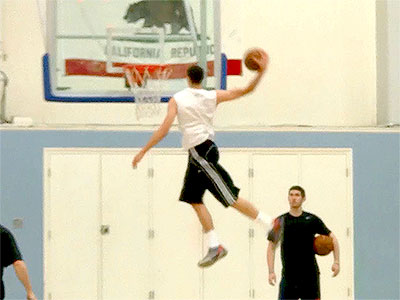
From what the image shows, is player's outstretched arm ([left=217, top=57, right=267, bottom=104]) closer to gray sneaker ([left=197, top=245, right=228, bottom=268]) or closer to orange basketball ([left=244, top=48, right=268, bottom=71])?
orange basketball ([left=244, top=48, right=268, bottom=71])

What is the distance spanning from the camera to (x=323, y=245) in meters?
9.62

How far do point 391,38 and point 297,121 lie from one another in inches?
63.1

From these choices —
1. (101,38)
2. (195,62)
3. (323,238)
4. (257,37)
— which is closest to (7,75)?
(101,38)

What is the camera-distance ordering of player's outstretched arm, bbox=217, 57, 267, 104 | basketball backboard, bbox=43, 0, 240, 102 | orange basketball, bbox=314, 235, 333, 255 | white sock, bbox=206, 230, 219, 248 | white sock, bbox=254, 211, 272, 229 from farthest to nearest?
basketball backboard, bbox=43, 0, 240, 102, orange basketball, bbox=314, 235, 333, 255, white sock, bbox=206, 230, 219, 248, white sock, bbox=254, 211, 272, 229, player's outstretched arm, bbox=217, 57, 267, 104

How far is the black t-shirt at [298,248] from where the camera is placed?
9492 millimetres

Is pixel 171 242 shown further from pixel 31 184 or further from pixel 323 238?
pixel 323 238

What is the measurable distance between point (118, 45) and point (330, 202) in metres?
3.23

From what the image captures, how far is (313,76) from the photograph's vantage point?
492 inches

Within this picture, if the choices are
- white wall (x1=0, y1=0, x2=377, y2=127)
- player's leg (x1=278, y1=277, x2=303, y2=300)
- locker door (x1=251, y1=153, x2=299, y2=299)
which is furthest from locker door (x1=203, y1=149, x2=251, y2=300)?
player's leg (x1=278, y1=277, x2=303, y2=300)

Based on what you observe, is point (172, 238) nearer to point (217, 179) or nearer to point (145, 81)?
point (145, 81)

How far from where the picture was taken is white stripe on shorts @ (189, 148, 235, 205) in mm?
7871

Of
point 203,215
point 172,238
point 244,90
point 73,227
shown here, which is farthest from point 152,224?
point 244,90

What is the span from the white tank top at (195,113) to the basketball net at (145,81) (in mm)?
3557

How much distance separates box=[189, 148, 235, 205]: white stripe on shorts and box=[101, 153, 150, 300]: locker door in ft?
12.3
